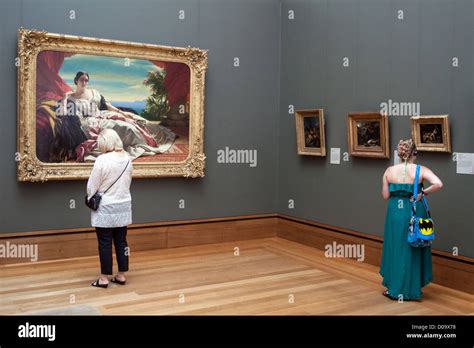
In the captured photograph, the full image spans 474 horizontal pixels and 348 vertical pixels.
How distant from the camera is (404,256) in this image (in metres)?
9.35

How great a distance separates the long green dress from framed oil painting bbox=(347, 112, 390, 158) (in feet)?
7.36

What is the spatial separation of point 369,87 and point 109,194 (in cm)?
610

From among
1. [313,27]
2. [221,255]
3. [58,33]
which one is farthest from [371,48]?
[58,33]

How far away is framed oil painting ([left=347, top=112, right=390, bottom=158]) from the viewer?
11555 mm

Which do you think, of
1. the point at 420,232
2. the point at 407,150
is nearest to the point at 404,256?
the point at 420,232

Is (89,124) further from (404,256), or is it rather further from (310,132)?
(404,256)

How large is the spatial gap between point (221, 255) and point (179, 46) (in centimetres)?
509

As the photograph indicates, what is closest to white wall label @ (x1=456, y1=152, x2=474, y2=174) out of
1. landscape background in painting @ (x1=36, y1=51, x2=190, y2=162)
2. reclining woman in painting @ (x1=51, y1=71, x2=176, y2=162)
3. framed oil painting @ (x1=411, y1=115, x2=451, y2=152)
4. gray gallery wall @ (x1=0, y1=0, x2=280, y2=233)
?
framed oil painting @ (x1=411, y1=115, x2=451, y2=152)

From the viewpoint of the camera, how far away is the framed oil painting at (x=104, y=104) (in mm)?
11391

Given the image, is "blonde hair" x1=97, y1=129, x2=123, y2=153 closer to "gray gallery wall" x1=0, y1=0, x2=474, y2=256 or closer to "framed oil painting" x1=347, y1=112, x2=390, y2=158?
"gray gallery wall" x1=0, y1=0, x2=474, y2=256

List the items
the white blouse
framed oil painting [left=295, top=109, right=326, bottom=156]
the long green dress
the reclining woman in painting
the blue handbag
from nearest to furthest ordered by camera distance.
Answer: the blue handbag, the long green dress, the white blouse, the reclining woman in painting, framed oil painting [left=295, top=109, right=326, bottom=156]

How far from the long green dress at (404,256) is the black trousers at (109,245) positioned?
4.73 metres

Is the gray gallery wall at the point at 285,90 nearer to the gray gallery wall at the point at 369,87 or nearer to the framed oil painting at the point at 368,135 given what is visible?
the gray gallery wall at the point at 369,87

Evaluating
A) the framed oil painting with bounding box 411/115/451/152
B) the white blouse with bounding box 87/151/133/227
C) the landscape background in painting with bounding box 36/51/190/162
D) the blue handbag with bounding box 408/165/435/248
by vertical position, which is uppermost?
the landscape background in painting with bounding box 36/51/190/162
